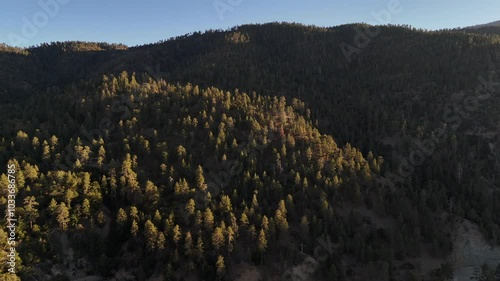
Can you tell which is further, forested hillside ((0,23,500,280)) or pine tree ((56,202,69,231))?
forested hillside ((0,23,500,280))

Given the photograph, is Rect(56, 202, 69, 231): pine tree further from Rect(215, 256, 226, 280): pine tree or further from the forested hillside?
Rect(215, 256, 226, 280): pine tree

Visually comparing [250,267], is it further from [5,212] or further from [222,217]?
[5,212]

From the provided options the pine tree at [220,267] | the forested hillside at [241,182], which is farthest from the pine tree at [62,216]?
the pine tree at [220,267]

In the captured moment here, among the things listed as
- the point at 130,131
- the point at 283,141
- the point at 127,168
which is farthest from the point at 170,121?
the point at 283,141

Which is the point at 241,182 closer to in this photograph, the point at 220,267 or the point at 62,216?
the point at 220,267

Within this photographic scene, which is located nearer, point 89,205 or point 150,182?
point 89,205

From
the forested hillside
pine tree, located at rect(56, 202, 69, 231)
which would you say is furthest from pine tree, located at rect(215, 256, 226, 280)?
pine tree, located at rect(56, 202, 69, 231)

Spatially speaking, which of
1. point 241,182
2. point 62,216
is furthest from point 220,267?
point 62,216

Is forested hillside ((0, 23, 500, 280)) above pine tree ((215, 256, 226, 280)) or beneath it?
above
